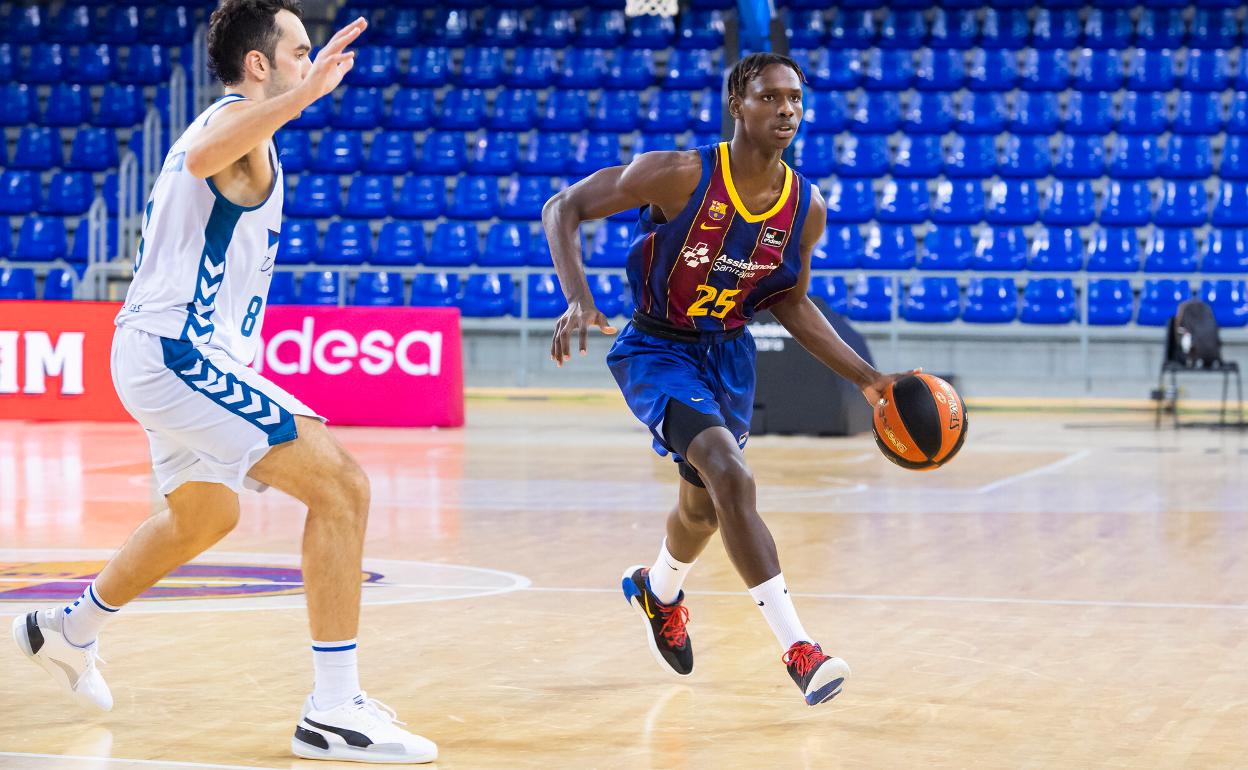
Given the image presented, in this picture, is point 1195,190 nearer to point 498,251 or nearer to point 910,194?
point 910,194

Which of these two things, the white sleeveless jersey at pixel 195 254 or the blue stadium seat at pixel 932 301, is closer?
the white sleeveless jersey at pixel 195 254

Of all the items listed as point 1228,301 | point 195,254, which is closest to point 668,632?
point 195,254

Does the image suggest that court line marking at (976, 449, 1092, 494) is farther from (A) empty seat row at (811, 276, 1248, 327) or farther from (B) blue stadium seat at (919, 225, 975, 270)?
(B) blue stadium seat at (919, 225, 975, 270)

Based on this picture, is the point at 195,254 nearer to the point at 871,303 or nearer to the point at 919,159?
the point at 871,303

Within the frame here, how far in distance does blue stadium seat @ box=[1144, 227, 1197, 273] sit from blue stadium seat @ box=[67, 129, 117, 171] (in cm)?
1345

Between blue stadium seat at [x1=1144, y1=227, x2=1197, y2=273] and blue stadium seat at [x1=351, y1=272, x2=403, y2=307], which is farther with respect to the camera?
blue stadium seat at [x1=351, y1=272, x2=403, y2=307]

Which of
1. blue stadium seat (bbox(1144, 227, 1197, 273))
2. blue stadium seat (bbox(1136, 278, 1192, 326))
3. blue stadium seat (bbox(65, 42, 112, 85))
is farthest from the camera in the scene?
blue stadium seat (bbox(65, 42, 112, 85))

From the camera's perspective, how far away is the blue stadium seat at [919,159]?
2195 cm

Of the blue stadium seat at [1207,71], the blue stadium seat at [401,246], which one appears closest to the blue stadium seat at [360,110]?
the blue stadium seat at [401,246]

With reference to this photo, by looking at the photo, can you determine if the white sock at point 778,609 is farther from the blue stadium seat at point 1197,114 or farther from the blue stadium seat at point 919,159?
the blue stadium seat at point 1197,114

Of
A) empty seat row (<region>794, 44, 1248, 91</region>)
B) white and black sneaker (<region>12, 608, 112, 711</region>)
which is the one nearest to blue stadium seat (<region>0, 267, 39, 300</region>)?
empty seat row (<region>794, 44, 1248, 91</region>)

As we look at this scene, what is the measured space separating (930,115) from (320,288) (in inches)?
319

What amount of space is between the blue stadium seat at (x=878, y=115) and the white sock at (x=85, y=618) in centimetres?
1876

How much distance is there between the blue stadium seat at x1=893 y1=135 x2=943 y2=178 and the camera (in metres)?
22.0
